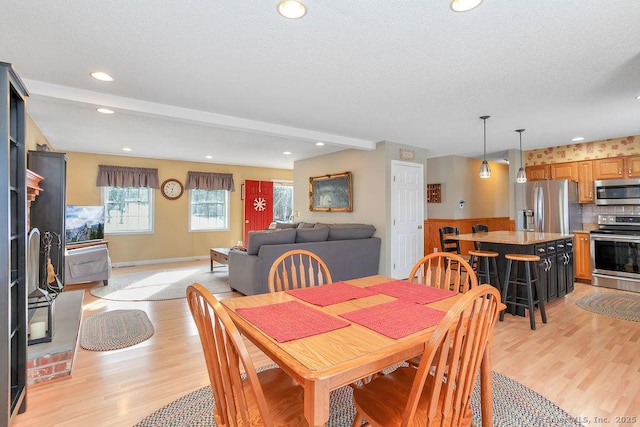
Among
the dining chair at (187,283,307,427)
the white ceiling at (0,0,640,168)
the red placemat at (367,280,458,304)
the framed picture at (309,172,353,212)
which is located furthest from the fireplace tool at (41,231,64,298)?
the framed picture at (309,172,353,212)

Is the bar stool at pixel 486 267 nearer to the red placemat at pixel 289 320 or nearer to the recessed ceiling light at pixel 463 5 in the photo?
the recessed ceiling light at pixel 463 5

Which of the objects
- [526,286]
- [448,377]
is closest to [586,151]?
[526,286]

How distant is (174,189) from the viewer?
7484 millimetres

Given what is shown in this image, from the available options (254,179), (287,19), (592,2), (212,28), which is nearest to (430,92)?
(592,2)

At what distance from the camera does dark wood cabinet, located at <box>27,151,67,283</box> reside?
3.63m

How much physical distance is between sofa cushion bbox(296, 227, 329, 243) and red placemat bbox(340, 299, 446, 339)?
9.32 ft

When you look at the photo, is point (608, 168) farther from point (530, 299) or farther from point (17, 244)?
point (17, 244)

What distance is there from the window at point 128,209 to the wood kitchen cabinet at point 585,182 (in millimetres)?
8351

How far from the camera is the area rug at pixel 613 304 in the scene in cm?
366

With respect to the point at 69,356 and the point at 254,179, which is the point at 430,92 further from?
the point at 254,179

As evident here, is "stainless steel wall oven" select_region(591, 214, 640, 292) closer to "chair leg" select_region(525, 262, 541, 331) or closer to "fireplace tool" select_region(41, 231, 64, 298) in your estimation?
"chair leg" select_region(525, 262, 541, 331)

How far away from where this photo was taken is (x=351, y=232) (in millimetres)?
4930

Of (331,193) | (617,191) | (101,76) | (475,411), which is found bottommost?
(475,411)

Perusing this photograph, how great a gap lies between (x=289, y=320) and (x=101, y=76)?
272 cm
